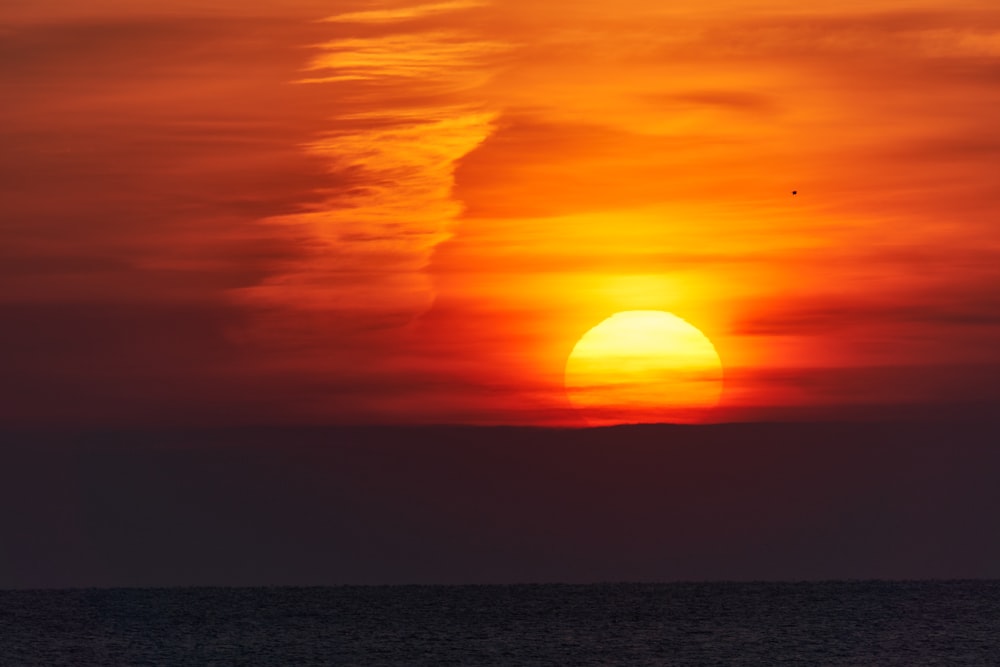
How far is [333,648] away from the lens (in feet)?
341

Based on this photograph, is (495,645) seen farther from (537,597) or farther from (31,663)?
(537,597)

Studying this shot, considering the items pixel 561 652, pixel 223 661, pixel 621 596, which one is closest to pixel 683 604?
pixel 621 596

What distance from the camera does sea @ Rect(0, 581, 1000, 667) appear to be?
97.6 metres

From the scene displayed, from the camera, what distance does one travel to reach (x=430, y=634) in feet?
377

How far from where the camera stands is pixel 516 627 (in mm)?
119688

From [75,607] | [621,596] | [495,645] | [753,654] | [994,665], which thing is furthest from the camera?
[621,596]

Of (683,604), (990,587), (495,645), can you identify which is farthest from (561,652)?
(990,587)

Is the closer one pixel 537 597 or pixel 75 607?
pixel 75 607

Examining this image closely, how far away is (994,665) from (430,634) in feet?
127

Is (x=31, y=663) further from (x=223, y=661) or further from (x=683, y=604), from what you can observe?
(x=683, y=604)

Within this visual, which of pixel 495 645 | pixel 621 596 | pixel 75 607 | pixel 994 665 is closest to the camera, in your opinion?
pixel 994 665

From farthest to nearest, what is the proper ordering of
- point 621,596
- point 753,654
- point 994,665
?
point 621,596 → point 753,654 → point 994,665

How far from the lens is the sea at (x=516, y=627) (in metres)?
97.6

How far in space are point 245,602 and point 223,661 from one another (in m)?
47.6
